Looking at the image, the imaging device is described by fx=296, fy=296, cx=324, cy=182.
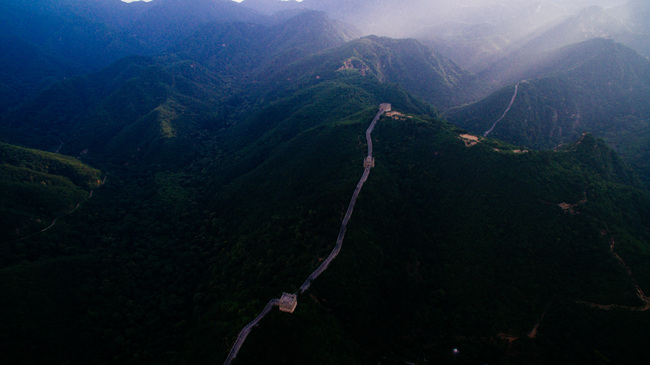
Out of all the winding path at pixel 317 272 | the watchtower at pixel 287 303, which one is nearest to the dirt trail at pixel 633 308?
the winding path at pixel 317 272

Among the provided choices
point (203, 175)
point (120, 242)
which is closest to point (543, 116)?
point (203, 175)

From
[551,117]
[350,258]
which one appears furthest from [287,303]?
[551,117]

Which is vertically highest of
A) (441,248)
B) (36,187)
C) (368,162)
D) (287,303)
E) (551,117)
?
(36,187)

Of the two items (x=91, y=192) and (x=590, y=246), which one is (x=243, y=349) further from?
(x=91, y=192)

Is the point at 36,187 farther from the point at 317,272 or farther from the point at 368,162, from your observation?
the point at 368,162

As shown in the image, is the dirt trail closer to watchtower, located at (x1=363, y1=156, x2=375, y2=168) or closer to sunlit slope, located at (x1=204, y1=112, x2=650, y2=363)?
sunlit slope, located at (x1=204, y1=112, x2=650, y2=363)

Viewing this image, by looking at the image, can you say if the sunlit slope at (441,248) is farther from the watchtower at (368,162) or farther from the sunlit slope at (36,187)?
the sunlit slope at (36,187)
